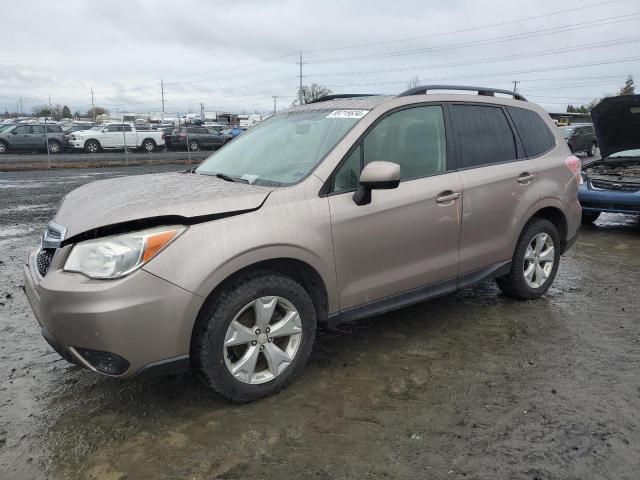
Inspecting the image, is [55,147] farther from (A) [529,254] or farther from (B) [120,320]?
(B) [120,320]

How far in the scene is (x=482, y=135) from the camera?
427 centimetres

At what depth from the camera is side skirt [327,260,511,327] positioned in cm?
341

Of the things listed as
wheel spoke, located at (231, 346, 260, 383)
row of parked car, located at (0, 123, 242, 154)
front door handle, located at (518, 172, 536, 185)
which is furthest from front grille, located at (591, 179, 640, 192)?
row of parked car, located at (0, 123, 242, 154)

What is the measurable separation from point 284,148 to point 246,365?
5.14 feet

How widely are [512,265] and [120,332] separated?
328cm

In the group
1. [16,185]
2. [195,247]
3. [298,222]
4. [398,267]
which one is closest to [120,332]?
[195,247]

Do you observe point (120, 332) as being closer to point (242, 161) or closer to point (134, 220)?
point (134, 220)

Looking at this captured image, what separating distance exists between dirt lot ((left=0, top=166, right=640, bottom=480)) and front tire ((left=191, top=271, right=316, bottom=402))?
164 mm

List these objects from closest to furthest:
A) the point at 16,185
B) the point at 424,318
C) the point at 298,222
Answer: the point at 298,222 → the point at 424,318 → the point at 16,185

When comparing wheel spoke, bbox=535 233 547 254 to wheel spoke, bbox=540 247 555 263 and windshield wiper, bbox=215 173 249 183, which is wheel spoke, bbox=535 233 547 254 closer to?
wheel spoke, bbox=540 247 555 263

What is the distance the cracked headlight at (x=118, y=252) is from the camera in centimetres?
264

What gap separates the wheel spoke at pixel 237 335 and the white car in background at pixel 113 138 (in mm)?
27230

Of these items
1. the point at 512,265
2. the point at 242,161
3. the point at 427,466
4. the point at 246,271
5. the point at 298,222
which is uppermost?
the point at 242,161

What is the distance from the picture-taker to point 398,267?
3.58m
